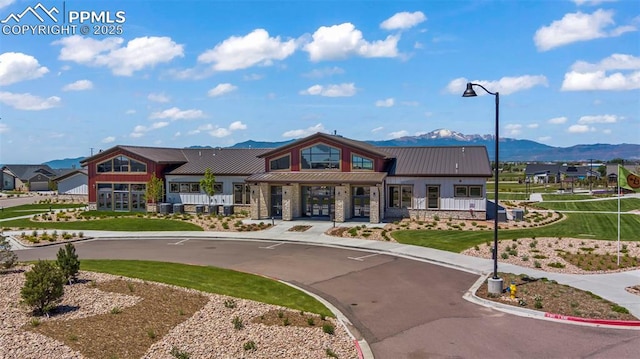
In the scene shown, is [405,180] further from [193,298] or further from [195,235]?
[193,298]

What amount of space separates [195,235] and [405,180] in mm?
17734

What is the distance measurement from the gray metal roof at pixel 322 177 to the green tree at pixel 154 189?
1073cm

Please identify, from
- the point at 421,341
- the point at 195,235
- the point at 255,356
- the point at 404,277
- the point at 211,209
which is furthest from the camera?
the point at 211,209

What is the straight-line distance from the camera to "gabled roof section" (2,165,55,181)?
105 meters

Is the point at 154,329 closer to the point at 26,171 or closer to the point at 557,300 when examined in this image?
the point at 557,300

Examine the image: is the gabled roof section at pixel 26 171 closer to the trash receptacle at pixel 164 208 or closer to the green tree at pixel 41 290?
the trash receptacle at pixel 164 208

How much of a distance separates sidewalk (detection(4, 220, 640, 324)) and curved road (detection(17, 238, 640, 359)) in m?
1.06

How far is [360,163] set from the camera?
39.8m

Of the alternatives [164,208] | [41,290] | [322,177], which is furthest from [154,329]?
[164,208]

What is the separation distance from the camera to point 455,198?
38719mm

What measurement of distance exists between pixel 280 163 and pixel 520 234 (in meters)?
20.7

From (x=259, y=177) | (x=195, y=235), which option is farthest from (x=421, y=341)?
(x=259, y=177)

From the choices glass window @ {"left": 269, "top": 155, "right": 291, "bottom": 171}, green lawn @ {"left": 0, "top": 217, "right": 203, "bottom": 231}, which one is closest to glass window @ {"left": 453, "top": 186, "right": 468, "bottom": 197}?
glass window @ {"left": 269, "top": 155, "right": 291, "bottom": 171}

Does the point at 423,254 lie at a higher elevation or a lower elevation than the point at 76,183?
lower
